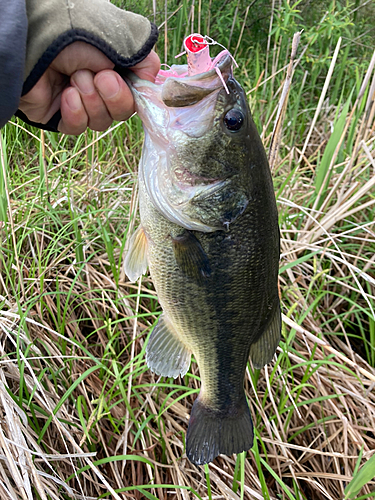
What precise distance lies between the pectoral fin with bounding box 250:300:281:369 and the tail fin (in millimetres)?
157

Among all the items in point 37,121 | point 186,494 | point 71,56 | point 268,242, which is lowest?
point 186,494

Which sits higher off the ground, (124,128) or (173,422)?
(124,128)

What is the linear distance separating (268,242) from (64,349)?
111 centimetres

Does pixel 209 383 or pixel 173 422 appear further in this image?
pixel 173 422

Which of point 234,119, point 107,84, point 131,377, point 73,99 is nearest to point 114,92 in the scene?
point 107,84

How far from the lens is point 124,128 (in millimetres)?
3047

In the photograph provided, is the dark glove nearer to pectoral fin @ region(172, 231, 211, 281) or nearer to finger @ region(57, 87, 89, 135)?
finger @ region(57, 87, 89, 135)

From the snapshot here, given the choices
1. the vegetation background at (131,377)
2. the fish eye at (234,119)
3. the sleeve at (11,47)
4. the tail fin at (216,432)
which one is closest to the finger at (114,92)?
the sleeve at (11,47)

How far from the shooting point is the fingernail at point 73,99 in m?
1.30

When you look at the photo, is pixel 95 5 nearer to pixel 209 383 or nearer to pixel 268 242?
pixel 268 242

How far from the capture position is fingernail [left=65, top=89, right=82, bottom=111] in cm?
130

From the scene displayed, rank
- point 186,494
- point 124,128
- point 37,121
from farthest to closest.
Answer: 1. point 124,128
2. point 186,494
3. point 37,121

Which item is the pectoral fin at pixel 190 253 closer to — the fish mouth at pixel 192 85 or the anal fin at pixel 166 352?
the anal fin at pixel 166 352

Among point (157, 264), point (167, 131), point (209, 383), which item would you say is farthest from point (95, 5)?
point (209, 383)
